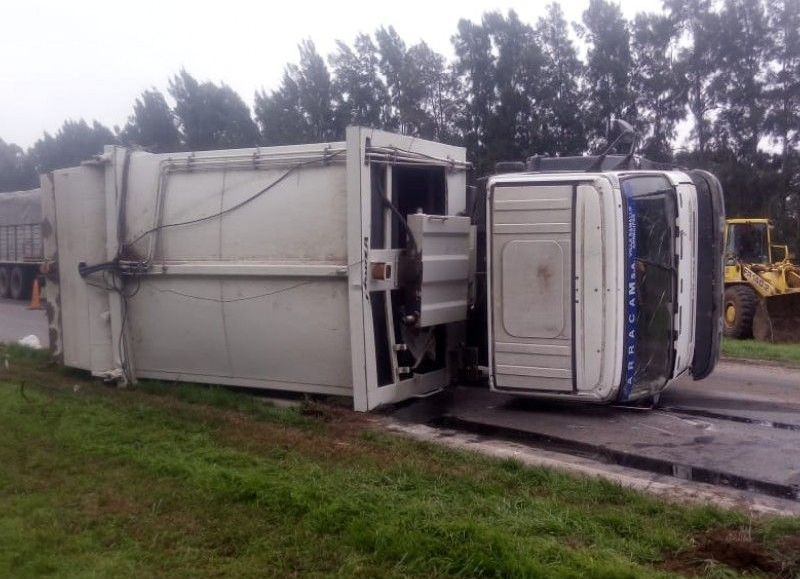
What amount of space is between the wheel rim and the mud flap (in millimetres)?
10529

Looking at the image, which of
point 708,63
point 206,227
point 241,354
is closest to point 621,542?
point 241,354

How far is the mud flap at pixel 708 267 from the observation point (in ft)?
26.8

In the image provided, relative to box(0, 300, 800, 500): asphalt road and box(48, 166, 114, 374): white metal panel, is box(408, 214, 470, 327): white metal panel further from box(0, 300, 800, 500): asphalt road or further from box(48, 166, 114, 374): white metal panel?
box(48, 166, 114, 374): white metal panel

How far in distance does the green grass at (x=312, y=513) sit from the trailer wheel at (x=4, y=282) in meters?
24.1

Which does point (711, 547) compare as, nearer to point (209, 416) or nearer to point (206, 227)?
point (209, 416)

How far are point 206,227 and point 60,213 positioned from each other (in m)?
1.84

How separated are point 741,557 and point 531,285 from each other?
342cm

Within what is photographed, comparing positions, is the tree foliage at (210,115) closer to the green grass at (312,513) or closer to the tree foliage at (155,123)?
the tree foliage at (155,123)

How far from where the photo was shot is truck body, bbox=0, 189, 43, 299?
27719 millimetres

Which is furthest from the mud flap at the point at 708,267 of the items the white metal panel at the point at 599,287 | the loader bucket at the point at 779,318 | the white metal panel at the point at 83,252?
the loader bucket at the point at 779,318

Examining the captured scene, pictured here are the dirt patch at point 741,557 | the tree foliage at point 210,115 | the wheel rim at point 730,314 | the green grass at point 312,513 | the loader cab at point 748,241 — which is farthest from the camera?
the tree foliage at point 210,115

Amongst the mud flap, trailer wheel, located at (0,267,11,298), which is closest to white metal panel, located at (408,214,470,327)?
the mud flap

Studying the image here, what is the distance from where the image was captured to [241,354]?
8.44m

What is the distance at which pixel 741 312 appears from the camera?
1800cm
